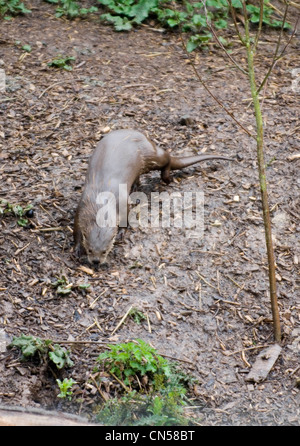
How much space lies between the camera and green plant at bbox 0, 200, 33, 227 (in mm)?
4941

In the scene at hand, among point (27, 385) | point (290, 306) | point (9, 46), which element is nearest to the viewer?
point (27, 385)

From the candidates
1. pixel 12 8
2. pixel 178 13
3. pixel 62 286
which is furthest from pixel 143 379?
pixel 12 8

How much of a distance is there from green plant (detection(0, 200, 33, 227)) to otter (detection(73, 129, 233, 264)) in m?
0.40

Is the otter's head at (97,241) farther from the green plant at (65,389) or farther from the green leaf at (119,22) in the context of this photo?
the green leaf at (119,22)

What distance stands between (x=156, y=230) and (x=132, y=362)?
143 centimetres

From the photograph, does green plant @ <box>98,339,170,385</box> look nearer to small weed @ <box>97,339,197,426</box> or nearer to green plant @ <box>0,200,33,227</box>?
small weed @ <box>97,339,197,426</box>

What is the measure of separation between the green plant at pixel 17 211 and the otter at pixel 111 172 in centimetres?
40

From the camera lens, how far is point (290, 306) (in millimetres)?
4508

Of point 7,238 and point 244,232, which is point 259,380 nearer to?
point 244,232

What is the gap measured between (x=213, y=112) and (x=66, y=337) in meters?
2.99

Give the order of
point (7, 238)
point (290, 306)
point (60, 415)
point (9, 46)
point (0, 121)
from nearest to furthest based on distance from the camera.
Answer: point (60, 415) < point (290, 306) < point (7, 238) < point (0, 121) < point (9, 46)

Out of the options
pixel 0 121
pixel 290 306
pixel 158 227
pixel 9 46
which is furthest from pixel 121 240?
pixel 9 46

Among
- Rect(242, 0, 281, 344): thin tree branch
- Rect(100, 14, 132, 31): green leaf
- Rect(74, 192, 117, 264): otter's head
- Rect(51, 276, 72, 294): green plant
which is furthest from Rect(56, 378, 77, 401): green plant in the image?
Rect(100, 14, 132, 31): green leaf

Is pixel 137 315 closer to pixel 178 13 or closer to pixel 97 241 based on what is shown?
pixel 97 241
